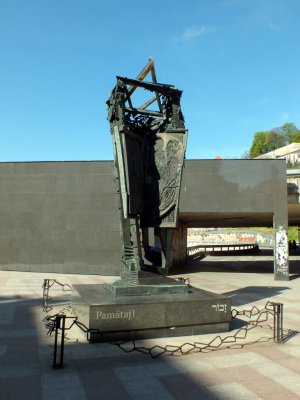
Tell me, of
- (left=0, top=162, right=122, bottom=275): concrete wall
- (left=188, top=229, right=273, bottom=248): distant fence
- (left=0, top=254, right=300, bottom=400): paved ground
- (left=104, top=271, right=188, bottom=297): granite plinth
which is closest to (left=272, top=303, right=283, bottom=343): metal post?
(left=0, top=254, right=300, bottom=400): paved ground

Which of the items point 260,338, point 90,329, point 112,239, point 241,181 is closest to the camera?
point 90,329

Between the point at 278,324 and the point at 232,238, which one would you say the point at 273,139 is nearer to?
the point at 232,238

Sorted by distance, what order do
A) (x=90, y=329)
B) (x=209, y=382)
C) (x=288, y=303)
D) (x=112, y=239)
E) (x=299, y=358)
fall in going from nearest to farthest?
(x=209, y=382) < (x=299, y=358) < (x=90, y=329) < (x=288, y=303) < (x=112, y=239)

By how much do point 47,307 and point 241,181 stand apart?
1277 cm

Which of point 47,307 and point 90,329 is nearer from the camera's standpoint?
point 90,329

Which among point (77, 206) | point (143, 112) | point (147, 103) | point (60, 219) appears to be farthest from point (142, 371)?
point (60, 219)

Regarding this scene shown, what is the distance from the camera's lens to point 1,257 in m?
22.1

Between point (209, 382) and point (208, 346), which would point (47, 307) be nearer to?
point (208, 346)

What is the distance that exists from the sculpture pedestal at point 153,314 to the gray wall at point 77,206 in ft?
40.4

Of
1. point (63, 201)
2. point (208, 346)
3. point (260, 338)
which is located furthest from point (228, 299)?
point (63, 201)

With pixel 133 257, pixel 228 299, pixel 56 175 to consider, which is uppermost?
Answer: pixel 56 175

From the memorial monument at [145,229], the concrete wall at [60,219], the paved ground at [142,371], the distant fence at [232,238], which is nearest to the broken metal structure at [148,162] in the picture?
the memorial monument at [145,229]

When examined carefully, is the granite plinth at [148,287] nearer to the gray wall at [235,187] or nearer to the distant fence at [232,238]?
the gray wall at [235,187]

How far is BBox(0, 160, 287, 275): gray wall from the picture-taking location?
66.3 feet
